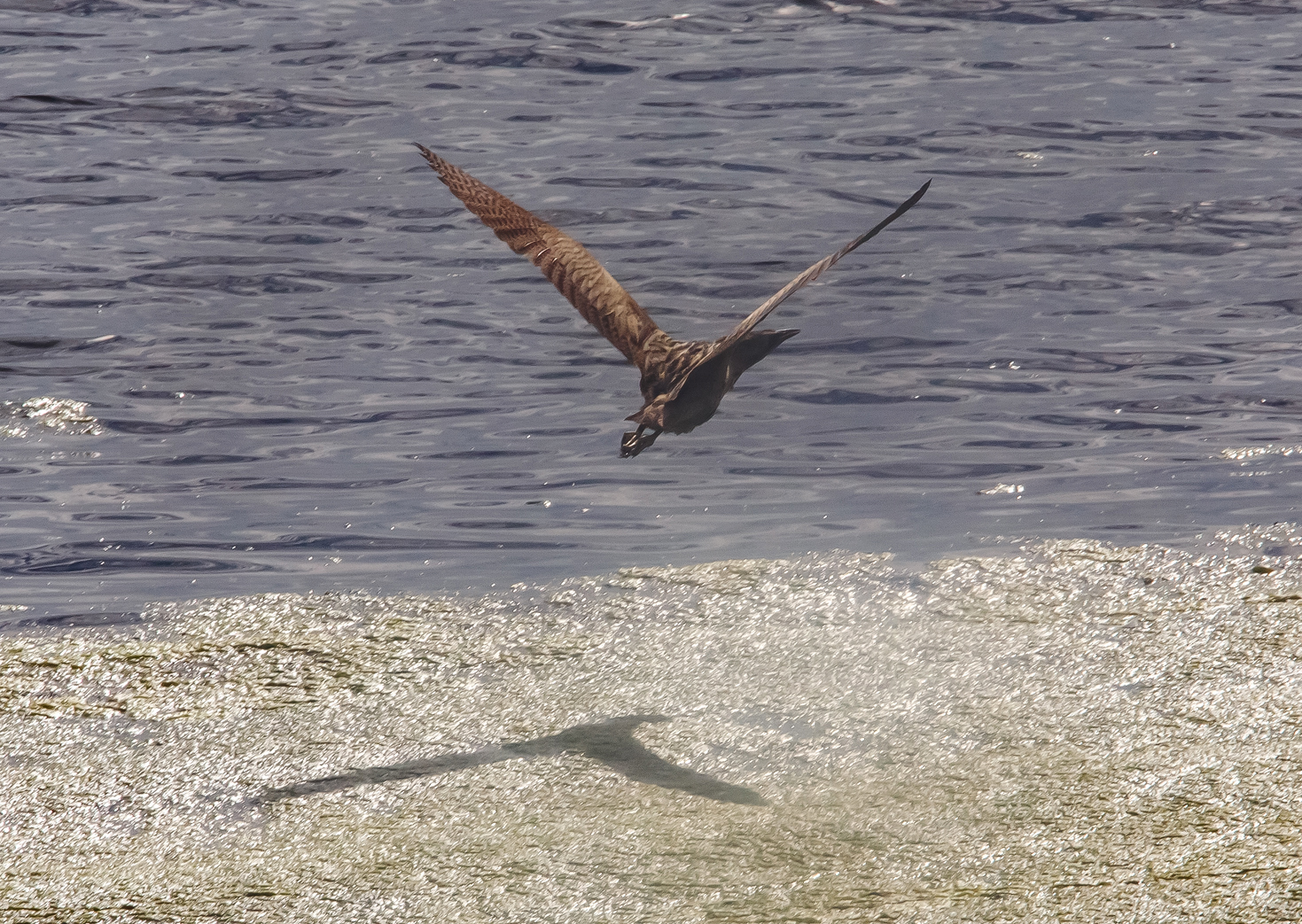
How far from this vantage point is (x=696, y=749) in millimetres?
3592

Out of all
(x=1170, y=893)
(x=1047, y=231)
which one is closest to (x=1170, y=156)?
(x=1047, y=231)

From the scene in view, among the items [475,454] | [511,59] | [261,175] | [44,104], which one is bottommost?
[475,454]

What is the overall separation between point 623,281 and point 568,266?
5831 millimetres

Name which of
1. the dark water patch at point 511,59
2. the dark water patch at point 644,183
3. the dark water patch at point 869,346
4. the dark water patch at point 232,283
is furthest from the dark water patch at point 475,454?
the dark water patch at point 511,59

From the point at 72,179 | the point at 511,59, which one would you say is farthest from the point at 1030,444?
the point at 511,59

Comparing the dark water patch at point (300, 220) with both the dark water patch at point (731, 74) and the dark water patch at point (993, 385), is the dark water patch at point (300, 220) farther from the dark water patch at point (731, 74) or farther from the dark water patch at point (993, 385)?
the dark water patch at point (993, 385)

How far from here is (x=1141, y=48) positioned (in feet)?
56.8

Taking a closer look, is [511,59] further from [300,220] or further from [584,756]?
[584,756]

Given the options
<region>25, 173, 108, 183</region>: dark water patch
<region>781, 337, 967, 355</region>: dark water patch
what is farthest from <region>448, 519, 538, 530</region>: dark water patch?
<region>25, 173, 108, 183</region>: dark water patch

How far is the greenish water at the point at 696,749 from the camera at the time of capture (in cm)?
287

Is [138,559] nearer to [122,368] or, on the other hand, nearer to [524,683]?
[524,683]

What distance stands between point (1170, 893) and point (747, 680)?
1529 mm

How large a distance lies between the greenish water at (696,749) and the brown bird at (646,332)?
2.10ft

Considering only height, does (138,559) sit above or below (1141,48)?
below
